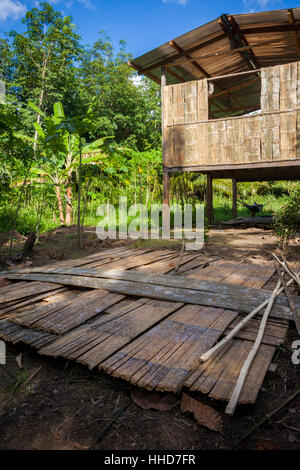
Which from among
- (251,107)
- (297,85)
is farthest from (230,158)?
(251,107)

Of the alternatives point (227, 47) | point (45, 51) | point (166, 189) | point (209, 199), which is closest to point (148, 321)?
point (166, 189)

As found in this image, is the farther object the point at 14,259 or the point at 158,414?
the point at 14,259

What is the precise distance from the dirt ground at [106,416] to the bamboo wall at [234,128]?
562 centimetres

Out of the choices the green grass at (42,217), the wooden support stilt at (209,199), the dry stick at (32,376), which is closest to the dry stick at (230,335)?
the dry stick at (32,376)

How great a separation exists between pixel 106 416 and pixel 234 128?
21.6ft

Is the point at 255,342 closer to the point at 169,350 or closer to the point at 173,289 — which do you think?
the point at 169,350

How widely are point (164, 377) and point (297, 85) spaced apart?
6603 mm

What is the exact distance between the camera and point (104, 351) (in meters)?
1.71

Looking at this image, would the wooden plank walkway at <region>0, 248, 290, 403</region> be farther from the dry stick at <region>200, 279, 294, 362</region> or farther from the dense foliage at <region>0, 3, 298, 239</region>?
the dense foliage at <region>0, 3, 298, 239</region>

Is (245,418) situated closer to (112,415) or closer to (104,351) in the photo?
(112,415)

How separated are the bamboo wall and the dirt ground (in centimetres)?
562

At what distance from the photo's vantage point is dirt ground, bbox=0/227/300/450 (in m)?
1.22

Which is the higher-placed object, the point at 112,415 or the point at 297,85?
the point at 297,85

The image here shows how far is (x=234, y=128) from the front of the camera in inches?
267
